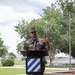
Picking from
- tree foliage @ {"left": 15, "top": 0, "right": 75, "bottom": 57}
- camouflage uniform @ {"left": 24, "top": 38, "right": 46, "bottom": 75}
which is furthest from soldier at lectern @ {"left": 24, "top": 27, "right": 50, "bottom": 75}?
tree foliage @ {"left": 15, "top": 0, "right": 75, "bottom": 57}

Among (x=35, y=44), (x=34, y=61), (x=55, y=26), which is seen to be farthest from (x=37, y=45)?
(x=55, y=26)

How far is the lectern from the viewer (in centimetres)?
502

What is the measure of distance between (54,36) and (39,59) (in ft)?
129

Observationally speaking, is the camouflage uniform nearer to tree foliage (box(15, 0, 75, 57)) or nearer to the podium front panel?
the podium front panel

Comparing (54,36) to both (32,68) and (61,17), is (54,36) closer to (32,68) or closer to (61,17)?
(61,17)

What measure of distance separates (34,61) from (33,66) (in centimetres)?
8

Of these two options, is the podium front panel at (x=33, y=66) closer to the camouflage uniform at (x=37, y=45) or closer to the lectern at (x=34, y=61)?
the lectern at (x=34, y=61)

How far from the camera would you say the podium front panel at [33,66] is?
16.5ft

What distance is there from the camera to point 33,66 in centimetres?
502

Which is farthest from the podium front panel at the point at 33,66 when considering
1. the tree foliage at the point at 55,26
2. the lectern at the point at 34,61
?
the tree foliage at the point at 55,26

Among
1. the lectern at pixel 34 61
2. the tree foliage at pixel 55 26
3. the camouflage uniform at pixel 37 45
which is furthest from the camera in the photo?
the tree foliage at pixel 55 26

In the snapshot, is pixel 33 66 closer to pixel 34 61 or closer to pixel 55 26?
pixel 34 61

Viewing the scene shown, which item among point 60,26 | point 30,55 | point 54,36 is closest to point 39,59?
point 30,55

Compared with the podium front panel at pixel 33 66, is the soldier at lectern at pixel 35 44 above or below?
above
